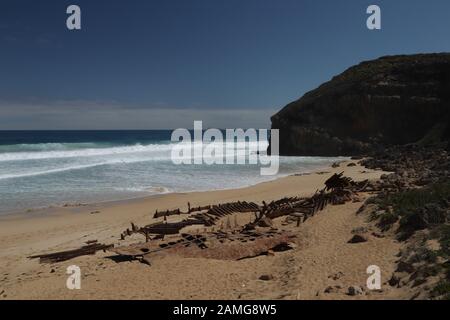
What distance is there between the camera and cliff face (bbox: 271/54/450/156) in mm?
44406

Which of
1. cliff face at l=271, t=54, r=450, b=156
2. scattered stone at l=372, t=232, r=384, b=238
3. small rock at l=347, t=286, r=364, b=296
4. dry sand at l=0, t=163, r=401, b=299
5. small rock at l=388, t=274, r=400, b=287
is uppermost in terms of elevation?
cliff face at l=271, t=54, r=450, b=156

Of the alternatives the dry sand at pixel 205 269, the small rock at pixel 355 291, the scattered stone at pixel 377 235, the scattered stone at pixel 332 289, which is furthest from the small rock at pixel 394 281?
the scattered stone at pixel 377 235

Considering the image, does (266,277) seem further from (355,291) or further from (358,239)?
(358,239)

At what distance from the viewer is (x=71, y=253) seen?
11.4 m

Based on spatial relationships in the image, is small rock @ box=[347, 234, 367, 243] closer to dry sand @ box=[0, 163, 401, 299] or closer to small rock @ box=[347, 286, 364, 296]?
dry sand @ box=[0, 163, 401, 299]

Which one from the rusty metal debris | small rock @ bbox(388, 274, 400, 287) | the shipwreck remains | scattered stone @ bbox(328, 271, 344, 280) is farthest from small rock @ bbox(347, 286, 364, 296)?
the rusty metal debris

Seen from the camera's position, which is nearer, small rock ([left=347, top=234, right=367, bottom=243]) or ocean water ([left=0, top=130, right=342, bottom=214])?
small rock ([left=347, top=234, right=367, bottom=243])

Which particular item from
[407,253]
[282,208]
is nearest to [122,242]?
[282,208]

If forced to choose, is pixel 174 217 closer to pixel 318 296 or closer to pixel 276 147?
pixel 318 296

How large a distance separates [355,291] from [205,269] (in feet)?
11.8

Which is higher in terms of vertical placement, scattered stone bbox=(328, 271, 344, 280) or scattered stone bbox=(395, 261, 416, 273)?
scattered stone bbox=(395, 261, 416, 273)

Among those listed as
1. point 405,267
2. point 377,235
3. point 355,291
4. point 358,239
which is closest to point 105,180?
point 358,239

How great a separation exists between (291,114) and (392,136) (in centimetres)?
1124

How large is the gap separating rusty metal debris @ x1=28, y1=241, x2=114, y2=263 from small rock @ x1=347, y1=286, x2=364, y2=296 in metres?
6.67
